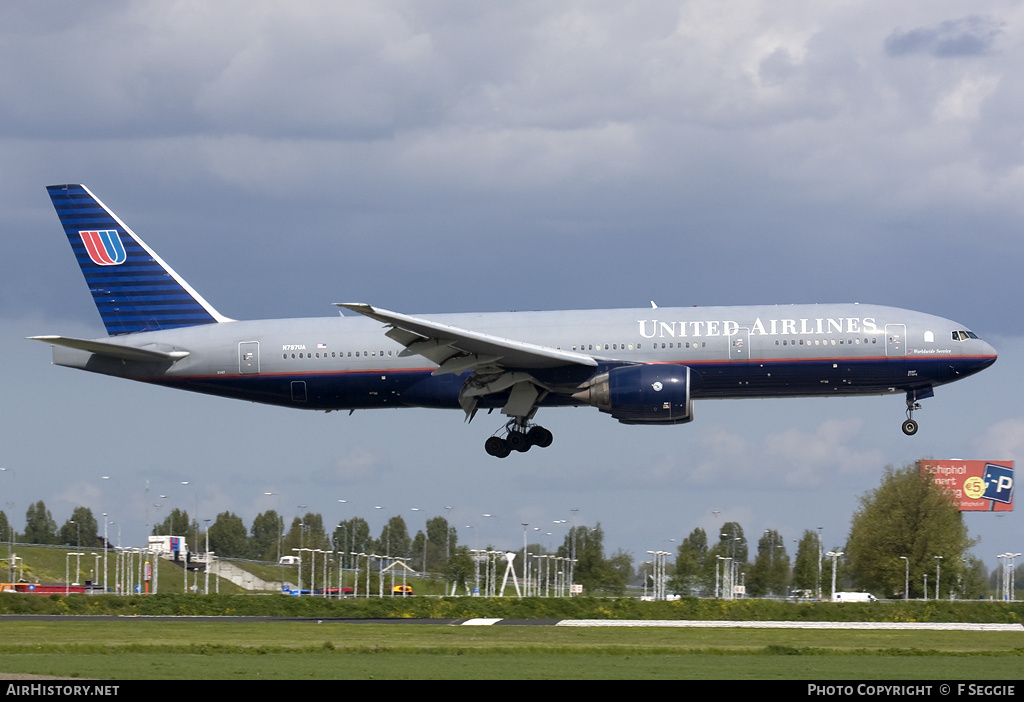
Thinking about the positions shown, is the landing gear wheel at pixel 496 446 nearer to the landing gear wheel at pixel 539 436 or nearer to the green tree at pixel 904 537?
the landing gear wheel at pixel 539 436

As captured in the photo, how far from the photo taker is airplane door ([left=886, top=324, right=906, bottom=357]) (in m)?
41.3

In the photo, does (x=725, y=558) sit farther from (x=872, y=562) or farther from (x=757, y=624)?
(x=757, y=624)

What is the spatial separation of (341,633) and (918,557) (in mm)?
72397

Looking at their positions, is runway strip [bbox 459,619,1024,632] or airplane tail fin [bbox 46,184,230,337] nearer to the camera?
runway strip [bbox 459,619,1024,632]

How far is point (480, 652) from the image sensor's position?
108 feet

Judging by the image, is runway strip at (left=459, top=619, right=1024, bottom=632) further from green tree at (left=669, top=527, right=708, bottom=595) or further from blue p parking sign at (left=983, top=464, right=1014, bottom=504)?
blue p parking sign at (left=983, top=464, right=1014, bottom=504)

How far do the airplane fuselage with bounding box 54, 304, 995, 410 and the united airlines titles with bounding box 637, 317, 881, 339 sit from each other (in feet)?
0.11

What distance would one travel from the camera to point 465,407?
4394 cm

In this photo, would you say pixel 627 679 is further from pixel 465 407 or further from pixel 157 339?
pixel 157 339

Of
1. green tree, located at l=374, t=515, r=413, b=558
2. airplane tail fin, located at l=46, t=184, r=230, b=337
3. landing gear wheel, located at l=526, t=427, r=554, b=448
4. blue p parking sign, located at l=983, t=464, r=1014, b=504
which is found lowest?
green tree, located at l=374, t=515, r=413, b=558

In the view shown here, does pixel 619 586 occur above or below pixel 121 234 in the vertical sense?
below

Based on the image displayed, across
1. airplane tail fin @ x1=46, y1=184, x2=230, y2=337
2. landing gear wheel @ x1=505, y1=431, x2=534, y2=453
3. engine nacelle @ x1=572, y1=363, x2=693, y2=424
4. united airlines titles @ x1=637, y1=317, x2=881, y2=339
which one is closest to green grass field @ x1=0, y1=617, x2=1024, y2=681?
landing gear wheel @ x1=505, y1=431, x2=534, y2=453

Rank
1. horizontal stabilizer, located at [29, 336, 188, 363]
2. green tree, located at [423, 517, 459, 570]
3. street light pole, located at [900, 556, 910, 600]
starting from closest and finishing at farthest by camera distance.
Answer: horizontal stabilizer, located at [29, 336, 188, 363]
street light pole, located at [900, 556, 910, 600]
green tree, located at [423, 517, 459, 570]
